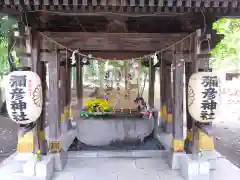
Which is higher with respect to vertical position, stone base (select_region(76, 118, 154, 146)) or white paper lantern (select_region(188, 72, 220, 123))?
white paper lantern (select_region(188, 72, 220, 123))

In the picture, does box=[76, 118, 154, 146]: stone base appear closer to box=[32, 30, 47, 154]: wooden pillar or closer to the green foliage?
box=[32, 30, 47, 154]: wooden pillar

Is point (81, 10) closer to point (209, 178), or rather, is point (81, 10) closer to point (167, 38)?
point (167, 38)

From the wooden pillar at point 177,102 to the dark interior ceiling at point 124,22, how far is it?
756 millimetres

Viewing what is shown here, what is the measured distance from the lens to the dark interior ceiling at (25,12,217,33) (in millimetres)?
4816

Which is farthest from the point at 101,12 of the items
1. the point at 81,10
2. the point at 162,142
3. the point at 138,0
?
the point at 162,142

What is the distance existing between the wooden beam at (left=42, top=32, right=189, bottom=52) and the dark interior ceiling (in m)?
0.28

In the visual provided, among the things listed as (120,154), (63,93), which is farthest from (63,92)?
(120,154)

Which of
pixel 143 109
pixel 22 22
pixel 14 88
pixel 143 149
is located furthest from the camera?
pixel 143 109

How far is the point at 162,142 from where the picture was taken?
7133 mm

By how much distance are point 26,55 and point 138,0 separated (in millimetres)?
2293

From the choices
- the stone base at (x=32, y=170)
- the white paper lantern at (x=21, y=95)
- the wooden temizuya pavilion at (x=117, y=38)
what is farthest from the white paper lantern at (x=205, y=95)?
the stone base at (x=32, y=170)

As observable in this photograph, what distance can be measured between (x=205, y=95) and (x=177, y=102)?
3.97 ft

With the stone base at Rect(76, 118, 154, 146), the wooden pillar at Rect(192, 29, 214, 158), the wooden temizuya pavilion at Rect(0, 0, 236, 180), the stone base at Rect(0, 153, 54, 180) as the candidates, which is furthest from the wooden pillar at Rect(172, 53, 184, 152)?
the stone base at Rect(0, 153, 54, 180)

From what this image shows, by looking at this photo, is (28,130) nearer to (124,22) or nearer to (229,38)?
(124,22)
